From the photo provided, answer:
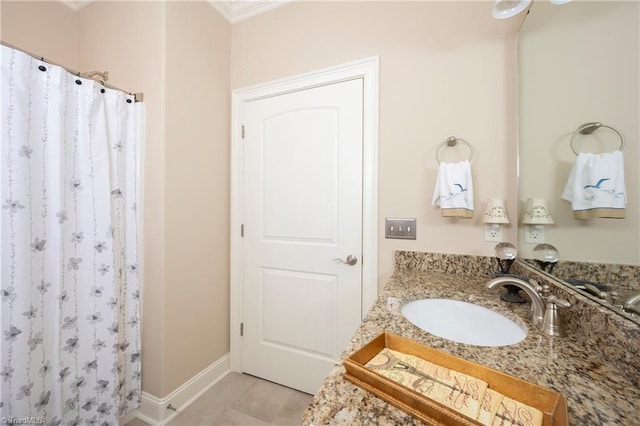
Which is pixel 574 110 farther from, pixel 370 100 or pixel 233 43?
pixel 233 43

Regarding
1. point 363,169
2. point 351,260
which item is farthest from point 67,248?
point 363,169

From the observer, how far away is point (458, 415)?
38cm

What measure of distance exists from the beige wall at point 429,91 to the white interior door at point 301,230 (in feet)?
0.64

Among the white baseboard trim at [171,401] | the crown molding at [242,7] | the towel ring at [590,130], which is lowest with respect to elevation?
the white baseboard trim at [171,401]

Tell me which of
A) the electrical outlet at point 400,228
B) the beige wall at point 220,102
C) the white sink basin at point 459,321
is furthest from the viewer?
the electrical outlet at point 400,228

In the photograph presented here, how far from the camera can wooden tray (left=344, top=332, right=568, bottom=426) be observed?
39 cm

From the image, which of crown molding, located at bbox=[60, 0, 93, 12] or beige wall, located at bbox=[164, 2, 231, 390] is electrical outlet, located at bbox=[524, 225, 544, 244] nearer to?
beige wall, located at bbox=[164, 2, 231, 390]

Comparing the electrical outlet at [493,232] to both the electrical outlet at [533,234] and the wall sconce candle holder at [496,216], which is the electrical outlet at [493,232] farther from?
the electrical outlet at [533,234]

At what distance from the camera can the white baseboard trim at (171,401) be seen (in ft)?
4.72

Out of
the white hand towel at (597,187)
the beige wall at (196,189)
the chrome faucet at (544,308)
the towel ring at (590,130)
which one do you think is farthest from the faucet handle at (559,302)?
the beige wall at (196,189)

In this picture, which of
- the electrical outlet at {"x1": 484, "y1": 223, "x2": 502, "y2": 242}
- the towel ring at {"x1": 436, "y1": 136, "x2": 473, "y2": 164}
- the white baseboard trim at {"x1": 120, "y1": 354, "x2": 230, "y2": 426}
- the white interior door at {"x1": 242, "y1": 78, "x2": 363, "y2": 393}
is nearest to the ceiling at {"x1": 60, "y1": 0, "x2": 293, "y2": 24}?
the white interior door at {"x1": 242, "y1": 78, "x2": 363, "y2": 393}

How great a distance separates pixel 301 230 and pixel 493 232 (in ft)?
3.51

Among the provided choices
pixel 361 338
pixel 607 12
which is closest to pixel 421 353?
pixel 361 338

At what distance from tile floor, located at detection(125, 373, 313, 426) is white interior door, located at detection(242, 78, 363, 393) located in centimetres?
8
